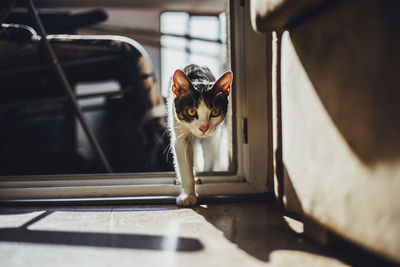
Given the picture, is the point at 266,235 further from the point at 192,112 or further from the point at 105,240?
the point at 192,112

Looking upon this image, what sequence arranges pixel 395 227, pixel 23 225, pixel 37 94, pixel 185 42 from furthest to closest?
pixel 185 42 < pixel 37 94 < pixel 23 225 < pixel 395 227

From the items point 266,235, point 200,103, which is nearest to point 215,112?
point 200,103

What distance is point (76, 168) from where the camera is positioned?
2.48 m

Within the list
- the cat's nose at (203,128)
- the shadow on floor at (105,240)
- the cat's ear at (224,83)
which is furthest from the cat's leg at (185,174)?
the shadow on floor at (105,240)

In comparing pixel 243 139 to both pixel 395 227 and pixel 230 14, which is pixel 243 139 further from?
pixel 395 227

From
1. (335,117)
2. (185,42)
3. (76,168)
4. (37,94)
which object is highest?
(185,42)

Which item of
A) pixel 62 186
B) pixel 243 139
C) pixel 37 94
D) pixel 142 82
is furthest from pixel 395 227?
pixel 37 94

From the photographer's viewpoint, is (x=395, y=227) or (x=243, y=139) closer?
(x=395, y=227)

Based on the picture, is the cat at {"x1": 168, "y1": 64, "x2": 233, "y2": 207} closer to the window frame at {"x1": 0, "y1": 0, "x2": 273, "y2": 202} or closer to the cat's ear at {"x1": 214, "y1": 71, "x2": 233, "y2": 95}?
the cat's ear at {"x1": 214, "y1": 71, "x2": 233, "y2": 95}

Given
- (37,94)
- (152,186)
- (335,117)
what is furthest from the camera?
(37,94)

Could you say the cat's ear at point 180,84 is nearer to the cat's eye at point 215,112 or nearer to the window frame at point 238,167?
the cat's eye at point 215,112

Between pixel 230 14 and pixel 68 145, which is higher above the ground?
pixel 230 14

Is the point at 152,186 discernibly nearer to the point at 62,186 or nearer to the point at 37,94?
the point at 62,186

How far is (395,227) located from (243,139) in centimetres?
85
